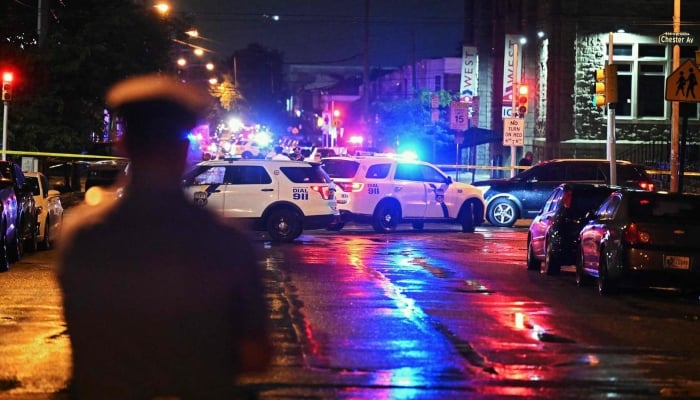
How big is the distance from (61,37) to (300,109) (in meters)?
103

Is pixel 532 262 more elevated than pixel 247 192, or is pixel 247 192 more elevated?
pixel 247 192

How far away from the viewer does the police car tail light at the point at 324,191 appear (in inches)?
852

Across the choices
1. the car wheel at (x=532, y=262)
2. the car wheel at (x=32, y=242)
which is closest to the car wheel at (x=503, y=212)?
the car wheel at (x=532, y=262)

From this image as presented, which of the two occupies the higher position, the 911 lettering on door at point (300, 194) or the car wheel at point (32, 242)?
the 911 lettering on door at point (300, 194)

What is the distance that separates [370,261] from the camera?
17.6 metres

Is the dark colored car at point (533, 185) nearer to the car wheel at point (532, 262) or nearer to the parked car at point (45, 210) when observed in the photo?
the car wheel at point (532, 262)

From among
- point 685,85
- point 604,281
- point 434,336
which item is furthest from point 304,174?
point 434,336

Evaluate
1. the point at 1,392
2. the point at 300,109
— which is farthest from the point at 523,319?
the point at 300,109

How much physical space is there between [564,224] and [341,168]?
892 cm

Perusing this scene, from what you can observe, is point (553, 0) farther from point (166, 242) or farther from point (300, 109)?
point (300, 109)

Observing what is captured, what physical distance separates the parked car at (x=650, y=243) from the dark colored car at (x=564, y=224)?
81.9 inches

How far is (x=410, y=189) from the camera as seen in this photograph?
81.8 ft

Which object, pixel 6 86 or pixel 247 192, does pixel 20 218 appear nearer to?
pixel 247 192

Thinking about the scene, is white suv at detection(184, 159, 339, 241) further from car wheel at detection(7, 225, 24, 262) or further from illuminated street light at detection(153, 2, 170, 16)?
illuminated street light at detection(153, 2, 170, 16)
